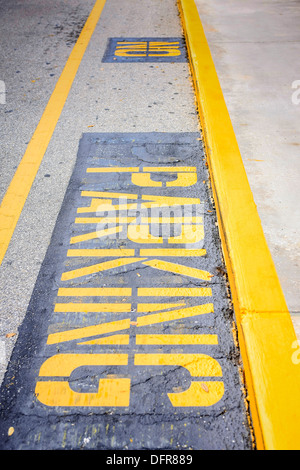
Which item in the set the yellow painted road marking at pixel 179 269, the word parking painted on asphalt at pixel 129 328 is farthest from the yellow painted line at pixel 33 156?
the yellow painted road marking at pixel 179 269

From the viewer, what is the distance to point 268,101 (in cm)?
427

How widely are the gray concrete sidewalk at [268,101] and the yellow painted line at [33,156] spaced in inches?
73.2

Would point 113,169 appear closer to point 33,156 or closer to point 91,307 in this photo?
point 33,156

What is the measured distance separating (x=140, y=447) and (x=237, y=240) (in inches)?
57.8

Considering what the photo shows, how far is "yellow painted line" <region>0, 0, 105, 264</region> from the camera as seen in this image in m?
3.06

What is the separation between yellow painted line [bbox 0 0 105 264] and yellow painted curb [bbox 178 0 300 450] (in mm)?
1565

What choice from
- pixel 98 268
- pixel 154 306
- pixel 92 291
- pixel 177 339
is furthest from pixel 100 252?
pixel 177 339

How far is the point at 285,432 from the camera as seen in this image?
1825mm

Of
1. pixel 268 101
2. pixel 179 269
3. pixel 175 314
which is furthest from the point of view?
pixel 268 101

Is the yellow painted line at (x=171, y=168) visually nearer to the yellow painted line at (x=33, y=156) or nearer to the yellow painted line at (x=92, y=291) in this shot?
the yellow painted line at (x=33, y=156)

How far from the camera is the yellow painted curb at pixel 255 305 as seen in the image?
1.88 m

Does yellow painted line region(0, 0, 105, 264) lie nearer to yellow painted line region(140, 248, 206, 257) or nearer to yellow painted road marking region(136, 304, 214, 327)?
yellow painted line region(140, 248, 206, 257)

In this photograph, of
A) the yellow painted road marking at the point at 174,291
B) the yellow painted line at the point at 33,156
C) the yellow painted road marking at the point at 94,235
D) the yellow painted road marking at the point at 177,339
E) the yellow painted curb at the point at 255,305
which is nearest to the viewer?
the yellow painted curb at the point at 255,305

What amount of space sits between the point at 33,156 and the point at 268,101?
8.29 ft
